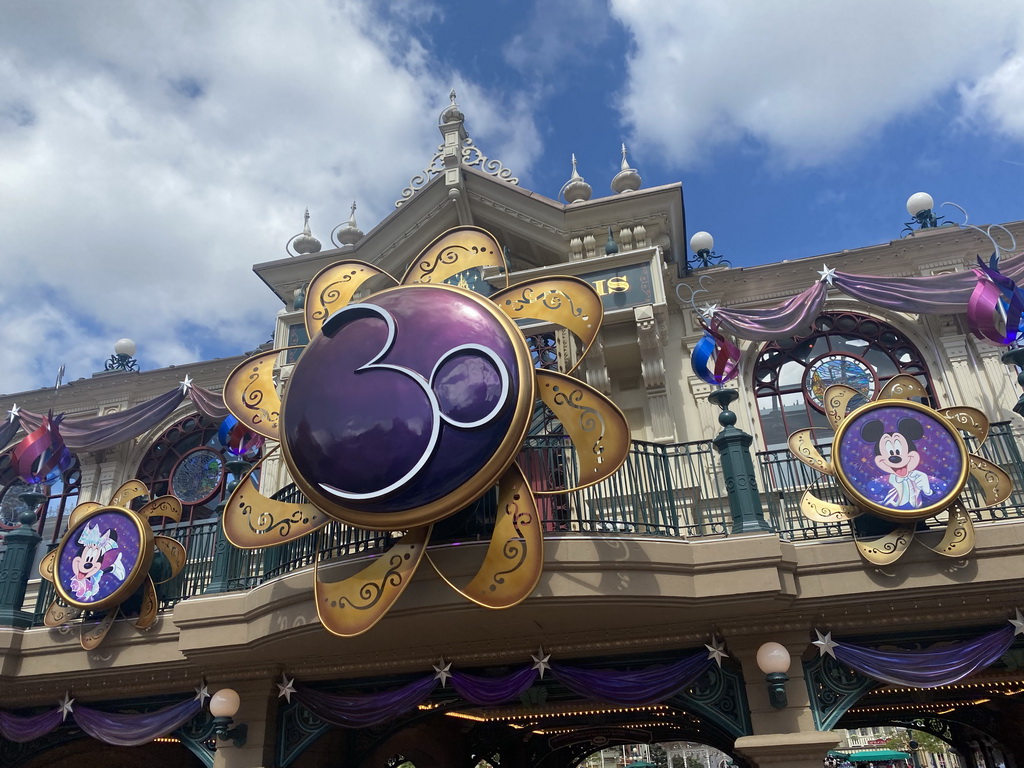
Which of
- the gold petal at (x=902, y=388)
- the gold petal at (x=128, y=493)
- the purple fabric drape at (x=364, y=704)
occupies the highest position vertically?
the gold petal at (x=128, y=493)

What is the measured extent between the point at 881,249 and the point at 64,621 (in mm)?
12401

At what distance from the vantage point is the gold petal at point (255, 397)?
27.4 ft

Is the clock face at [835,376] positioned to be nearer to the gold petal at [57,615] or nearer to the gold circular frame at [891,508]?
the gold circular frame at [891,508]

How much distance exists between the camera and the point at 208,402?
12547 millimetres

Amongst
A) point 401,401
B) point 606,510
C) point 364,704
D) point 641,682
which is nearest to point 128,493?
point 364,704

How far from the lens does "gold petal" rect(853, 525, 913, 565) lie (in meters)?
7.07

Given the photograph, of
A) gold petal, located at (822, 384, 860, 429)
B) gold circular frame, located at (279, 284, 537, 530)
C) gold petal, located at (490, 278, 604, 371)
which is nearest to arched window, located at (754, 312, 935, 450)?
gold petal, located at (822, 384, 860, 429)

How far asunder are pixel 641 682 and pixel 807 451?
3112 mm

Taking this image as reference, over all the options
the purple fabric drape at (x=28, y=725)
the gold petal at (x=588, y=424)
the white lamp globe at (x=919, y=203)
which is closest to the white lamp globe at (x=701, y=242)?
the white lamp globe at (x=919, y=203)

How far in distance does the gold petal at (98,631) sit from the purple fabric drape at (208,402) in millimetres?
3926

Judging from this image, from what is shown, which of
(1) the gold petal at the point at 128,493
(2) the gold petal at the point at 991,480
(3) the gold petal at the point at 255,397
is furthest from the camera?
(1) the gold petal at the point at 128,493

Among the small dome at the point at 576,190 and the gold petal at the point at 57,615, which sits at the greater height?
the small dome at the point at 576,190

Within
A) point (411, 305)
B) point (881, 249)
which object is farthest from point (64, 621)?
point (881, 249)

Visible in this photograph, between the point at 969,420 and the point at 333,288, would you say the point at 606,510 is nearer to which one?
the point at 969,420
